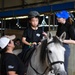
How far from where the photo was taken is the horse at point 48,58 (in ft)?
10.5

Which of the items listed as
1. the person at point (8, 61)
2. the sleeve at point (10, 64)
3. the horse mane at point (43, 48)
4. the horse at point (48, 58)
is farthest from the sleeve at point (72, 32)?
the sleeve at point (10, 64)

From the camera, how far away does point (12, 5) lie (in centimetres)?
1020

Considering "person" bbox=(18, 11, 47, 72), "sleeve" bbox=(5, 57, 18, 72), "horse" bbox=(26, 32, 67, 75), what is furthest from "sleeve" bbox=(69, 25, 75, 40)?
"sleeve" bbox=(5, 57, 18, 72)

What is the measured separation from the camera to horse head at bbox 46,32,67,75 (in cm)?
319

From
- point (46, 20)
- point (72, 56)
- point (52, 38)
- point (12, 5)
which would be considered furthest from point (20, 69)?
point (12, 5)

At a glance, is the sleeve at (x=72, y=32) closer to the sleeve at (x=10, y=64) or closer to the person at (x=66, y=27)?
the person at (x=66, y=27)

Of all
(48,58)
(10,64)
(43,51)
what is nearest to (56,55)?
(48,58)

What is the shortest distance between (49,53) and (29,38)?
983 mm

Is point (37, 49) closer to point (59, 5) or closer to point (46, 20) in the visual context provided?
point (59, 5)

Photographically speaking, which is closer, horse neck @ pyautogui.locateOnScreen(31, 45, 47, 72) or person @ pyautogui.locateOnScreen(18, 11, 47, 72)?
horse neck @ pyautogui.locateOnScreen(31, 45, 47, 72)

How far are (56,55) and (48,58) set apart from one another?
141 millimetres

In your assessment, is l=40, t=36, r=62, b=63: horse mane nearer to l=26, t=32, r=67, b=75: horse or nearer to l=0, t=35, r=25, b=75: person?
l=26, t=32, r=67, b=75: horse

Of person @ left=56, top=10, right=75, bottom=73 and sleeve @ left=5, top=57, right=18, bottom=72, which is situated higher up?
person @ left=56, top=10, right=75, bottom=73

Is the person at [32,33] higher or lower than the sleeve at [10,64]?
higher
